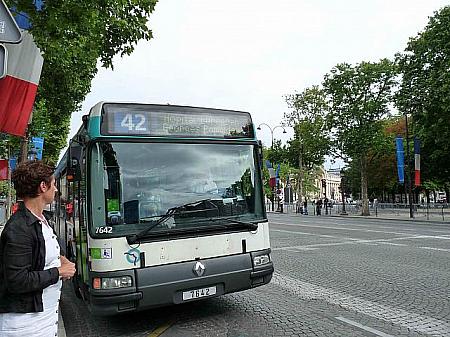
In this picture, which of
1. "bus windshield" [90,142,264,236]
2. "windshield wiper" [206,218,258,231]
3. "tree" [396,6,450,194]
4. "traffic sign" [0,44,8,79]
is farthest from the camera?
"tree" [396,6,450,194]

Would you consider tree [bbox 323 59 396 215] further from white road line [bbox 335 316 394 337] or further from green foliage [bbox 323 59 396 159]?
white road line [bbox 335 316 394 337]

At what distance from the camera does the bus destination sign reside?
19.2ft

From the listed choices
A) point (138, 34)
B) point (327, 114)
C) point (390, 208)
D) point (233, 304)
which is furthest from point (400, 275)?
point (390, 208)

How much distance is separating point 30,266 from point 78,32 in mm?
6561

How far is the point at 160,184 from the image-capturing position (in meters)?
5.90

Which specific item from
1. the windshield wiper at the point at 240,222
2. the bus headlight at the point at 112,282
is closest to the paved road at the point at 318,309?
the bus headlight at the point at 112,282

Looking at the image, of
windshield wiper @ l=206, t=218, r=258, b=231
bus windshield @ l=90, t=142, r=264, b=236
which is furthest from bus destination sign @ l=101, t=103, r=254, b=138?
windshield wiper @ l=206, t=218, r=258, b=231

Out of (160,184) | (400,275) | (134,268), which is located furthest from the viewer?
(400,275)

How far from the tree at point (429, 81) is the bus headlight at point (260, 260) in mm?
23614

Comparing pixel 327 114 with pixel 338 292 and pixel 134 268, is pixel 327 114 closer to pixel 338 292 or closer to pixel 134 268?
pixel 338 292

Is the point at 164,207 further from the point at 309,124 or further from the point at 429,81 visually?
the point at 309,124

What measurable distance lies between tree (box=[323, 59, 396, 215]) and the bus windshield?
34140mm

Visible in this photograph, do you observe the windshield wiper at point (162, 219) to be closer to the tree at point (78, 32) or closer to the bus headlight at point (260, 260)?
the bus headlight at point (260, 260)

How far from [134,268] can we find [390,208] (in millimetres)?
45477
